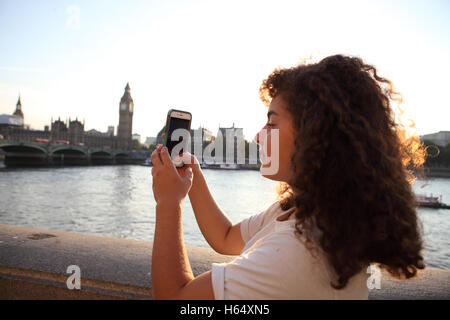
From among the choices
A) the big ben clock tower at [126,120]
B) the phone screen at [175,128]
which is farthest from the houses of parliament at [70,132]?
the phone screen at [175,128]

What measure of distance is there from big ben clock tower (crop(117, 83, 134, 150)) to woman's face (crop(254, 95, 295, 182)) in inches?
2988

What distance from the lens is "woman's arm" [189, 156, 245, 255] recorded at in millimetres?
1120

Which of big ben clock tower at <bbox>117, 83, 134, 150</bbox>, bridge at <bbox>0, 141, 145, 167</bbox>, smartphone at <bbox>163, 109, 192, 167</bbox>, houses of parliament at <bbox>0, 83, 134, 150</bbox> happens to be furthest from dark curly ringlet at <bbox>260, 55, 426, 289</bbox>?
big ben clock tower at <bbox>117, 83, 134, 150</bbox>

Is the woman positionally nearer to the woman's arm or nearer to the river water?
the woman's arm

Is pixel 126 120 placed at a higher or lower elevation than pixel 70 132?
higher

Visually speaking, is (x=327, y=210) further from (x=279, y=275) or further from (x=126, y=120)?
(x=126, y=120)

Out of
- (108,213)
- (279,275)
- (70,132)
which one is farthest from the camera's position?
(70,132)


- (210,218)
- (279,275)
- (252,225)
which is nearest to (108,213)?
(210,218)

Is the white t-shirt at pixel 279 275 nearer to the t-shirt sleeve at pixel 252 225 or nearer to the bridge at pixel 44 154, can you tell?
the t-shirt sleeve at pixel 252 225

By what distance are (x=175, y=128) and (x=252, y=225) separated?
396 millimetres

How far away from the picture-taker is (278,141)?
2.74 ft
